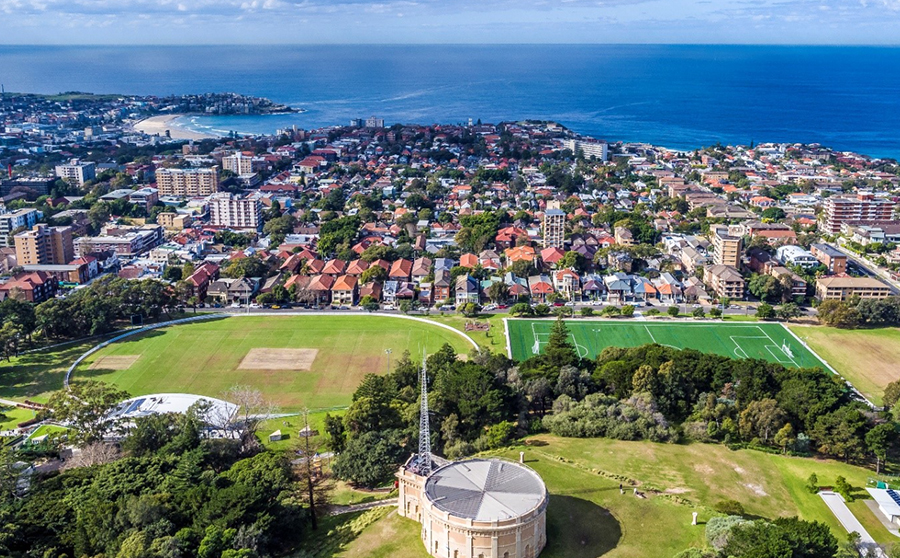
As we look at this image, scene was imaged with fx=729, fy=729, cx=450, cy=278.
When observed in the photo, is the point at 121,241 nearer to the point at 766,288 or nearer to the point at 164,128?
the point at 766,288

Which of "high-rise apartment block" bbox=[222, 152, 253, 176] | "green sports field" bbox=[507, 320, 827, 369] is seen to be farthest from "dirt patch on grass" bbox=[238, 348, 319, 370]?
"high-rise apartment block" bbox=[222, 152, 253, 176]

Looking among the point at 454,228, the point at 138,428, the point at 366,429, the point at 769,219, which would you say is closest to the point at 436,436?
the point at 366,429

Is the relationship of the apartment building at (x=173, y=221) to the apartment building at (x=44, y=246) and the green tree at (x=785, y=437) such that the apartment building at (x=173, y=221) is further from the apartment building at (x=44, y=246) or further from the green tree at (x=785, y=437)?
the green tree at (x=785, y=437)

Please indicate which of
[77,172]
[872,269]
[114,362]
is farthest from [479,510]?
[77,172]

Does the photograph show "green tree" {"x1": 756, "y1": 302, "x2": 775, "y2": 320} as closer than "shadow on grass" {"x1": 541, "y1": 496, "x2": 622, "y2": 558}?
No

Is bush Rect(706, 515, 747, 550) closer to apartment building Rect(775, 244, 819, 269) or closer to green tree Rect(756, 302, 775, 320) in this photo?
green tree Rect(756, 302, 775, 320)

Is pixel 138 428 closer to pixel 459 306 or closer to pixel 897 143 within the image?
pixel 459 306

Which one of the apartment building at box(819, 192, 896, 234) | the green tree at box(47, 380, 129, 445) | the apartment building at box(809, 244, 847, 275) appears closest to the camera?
the green tree at box(47, 380, 129, 445)
